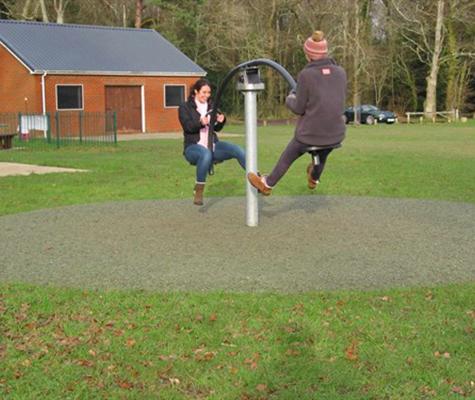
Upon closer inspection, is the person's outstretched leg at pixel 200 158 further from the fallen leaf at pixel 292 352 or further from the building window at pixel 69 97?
the building window at pixel 69 97

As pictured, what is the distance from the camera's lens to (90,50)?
123 feet

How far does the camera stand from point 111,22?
5706cm

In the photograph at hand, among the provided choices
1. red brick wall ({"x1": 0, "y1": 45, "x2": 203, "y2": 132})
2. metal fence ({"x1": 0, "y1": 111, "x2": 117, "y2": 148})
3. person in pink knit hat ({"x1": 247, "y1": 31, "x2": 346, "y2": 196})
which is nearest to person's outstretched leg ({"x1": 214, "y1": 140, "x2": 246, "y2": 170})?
person in pink knit hat ({"x1": 247, "y1": 31, "x2": 346, "y2": 196})

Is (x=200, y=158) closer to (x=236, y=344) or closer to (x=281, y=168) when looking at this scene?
(x=281, y=168)

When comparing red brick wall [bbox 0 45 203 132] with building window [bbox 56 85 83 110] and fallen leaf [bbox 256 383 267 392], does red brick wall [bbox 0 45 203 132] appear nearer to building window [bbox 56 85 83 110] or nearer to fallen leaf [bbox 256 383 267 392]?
building window [bbox 56 85 83 110]

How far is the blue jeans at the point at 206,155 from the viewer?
29.7 ft

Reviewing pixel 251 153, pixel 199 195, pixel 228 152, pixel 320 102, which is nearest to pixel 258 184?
pixel 251 153

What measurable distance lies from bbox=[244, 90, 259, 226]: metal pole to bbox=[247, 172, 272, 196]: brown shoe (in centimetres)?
33

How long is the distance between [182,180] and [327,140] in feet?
25.5

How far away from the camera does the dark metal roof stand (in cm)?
3484

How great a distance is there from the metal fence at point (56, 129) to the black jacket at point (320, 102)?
18973 millimetres

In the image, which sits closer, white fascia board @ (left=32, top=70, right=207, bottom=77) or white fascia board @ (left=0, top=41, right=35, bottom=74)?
white fascia board @ (left=0, top=41, right=35, bottom=74)

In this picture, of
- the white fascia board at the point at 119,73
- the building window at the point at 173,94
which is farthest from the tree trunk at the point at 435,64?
the building window at the point at 173,94

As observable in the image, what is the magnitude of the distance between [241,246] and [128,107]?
3122cm
